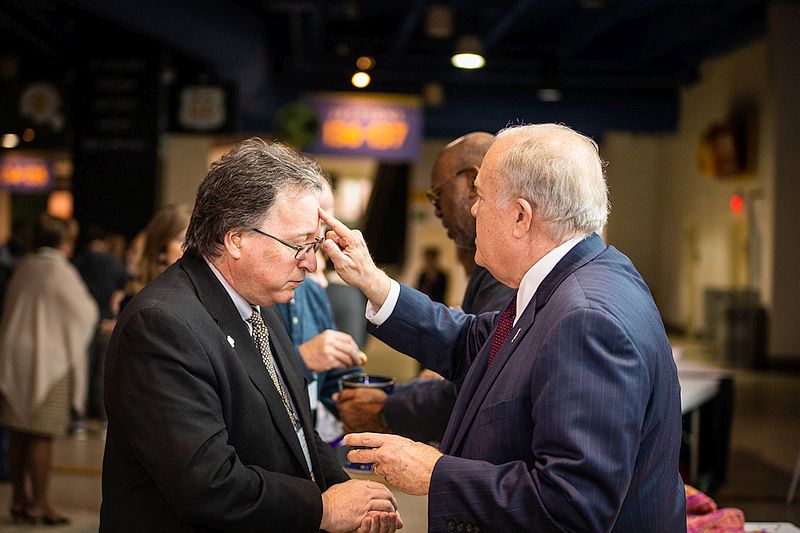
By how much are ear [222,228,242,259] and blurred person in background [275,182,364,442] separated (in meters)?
0.83

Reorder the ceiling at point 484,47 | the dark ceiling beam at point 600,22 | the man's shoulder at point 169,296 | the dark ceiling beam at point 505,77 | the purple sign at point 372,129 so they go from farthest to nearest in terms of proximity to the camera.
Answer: the dark ceiling beam at point 505,77
the purple sign at point 372,129
the dark ceiling beam at point 600,22
the ceiling at point 484,47
the man's shoulder at point 169,296

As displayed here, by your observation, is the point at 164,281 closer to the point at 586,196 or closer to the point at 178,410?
the point at 178,410

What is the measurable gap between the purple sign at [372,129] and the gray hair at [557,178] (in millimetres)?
11208

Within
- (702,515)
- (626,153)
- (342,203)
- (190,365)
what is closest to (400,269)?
(342,203)

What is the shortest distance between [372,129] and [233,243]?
11.2 m

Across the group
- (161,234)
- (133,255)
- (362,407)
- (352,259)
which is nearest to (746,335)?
(133,255)

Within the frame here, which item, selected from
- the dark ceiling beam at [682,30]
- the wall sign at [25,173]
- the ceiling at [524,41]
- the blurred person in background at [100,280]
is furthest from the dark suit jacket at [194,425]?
the wall sign at [25,173]

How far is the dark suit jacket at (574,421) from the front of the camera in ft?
5.43

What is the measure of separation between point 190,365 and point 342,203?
16.6 m

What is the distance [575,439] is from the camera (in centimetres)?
164

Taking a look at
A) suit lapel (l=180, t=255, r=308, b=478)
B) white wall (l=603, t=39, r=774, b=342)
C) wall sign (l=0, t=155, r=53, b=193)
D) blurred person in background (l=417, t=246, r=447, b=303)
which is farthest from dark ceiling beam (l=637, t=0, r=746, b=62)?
wall sign (l=0, t=155, r=53, b=193)

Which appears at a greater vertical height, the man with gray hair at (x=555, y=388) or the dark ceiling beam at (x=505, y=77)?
the dark ceiling beam at (x=505, y=77)

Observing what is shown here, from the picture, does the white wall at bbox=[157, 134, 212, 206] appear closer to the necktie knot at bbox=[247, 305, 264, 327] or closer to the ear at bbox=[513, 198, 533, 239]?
the necktie knot at bbox=[247, 305, 264, 327]

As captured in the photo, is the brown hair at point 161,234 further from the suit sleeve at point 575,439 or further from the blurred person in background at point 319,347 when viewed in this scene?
the suit sleeve at point 575,439
